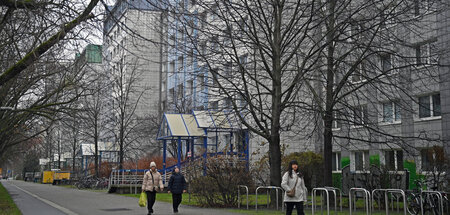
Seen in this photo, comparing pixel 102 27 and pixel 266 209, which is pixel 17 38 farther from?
pixel 266 209

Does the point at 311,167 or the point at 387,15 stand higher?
the point at 387,15

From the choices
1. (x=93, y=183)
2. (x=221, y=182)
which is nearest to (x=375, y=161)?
(x=221, y=182)

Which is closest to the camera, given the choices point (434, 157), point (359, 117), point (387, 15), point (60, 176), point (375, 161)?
point (387, 15)

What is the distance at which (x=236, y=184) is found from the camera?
17.8 m

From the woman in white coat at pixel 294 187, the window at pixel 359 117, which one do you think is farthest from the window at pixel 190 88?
the woman in white coat at pixel 294 187

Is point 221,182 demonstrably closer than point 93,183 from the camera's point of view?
Yes

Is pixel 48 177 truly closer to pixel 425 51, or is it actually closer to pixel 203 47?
pixel 203 47

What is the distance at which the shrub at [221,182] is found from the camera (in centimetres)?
1773

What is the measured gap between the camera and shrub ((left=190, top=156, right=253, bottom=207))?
17.7m

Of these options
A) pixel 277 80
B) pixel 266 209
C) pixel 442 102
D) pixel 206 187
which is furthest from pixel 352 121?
pixel 442 102

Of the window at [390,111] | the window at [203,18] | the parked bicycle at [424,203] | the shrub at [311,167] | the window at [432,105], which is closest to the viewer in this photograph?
the parked bicycle at [424,203]

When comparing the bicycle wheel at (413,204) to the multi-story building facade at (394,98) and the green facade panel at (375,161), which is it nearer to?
the multi-story building facade at (394,98)

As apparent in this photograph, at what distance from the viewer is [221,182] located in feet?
58.4

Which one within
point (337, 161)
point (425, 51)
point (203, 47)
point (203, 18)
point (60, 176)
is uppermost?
point (203, 18)
